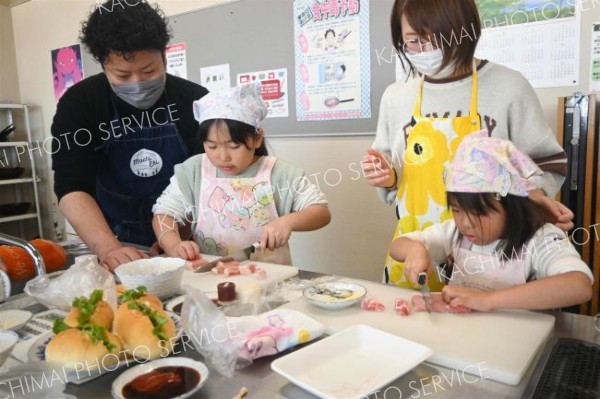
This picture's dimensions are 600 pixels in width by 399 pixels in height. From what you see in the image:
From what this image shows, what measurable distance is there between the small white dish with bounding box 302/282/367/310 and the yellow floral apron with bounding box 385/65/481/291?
1.09ft

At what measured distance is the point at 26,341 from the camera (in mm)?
844

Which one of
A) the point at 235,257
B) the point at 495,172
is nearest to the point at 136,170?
the point at 235,257

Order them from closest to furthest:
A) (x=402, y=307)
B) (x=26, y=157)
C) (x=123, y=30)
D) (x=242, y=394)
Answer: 1. (x=242, y=394)
2. (x=402, y=307)
3. (x=123, y=30)
4. (x=26, y=157)

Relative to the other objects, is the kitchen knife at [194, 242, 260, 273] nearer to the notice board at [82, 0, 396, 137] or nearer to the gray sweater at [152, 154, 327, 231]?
the gray sweater at [152, 154, 327, 231]

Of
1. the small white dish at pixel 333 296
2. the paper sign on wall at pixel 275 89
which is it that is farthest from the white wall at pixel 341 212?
the small white dish at pixel 333 296

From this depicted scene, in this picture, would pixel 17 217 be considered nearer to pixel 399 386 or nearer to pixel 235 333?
pixel 235 333

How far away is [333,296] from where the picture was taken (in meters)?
0.95

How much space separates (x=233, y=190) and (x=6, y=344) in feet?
2.99

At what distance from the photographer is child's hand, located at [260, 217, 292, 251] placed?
131 centimetres

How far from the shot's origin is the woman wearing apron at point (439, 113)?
4.03 feet

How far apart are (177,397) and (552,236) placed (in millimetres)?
857

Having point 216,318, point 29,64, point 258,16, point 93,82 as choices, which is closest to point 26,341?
point 216,318

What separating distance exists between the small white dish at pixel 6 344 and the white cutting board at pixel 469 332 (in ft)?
1.56

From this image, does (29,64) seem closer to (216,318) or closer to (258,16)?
(258,16)
